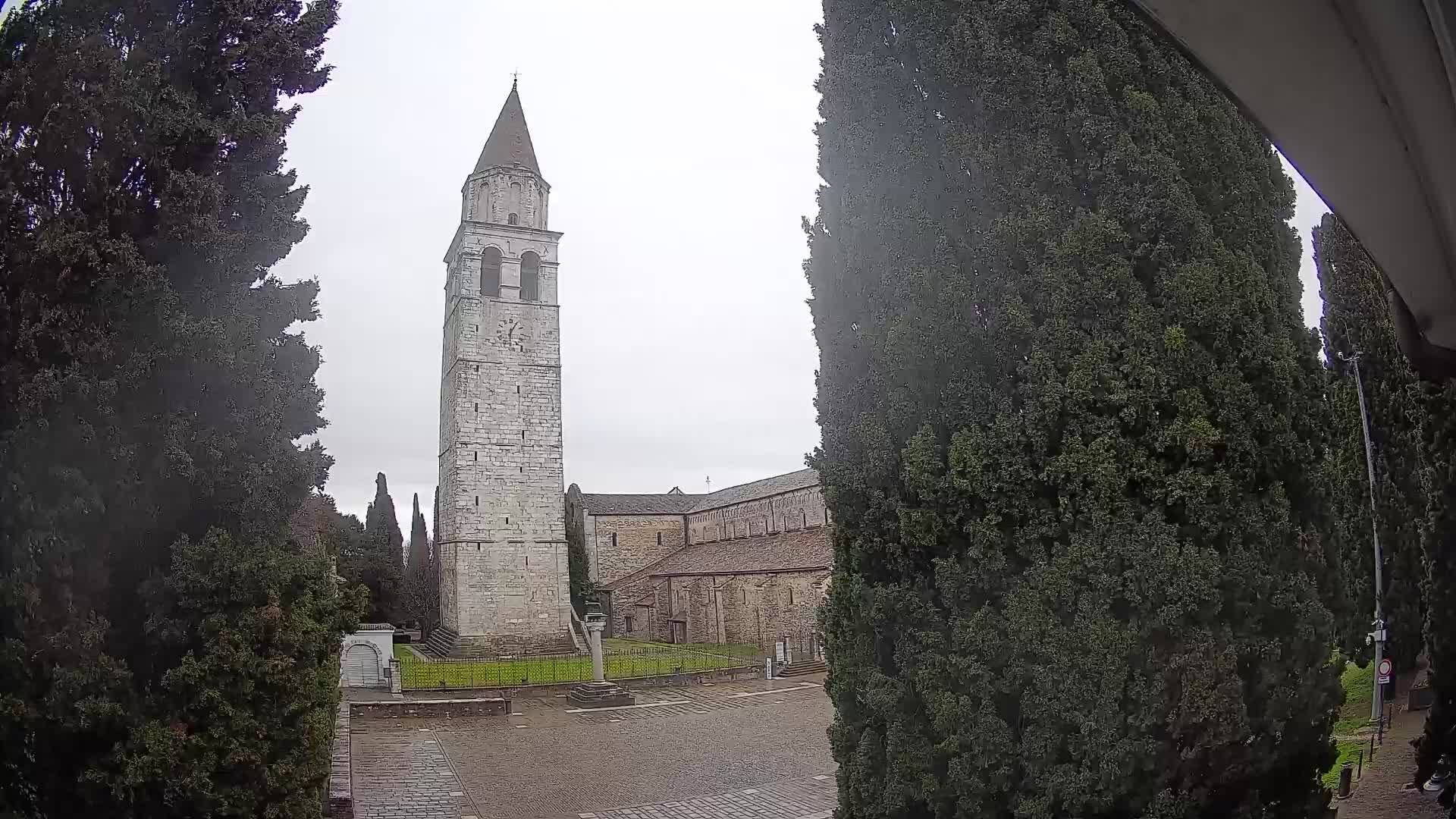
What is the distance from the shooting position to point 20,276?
5.66 metres

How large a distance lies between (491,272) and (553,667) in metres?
15.6

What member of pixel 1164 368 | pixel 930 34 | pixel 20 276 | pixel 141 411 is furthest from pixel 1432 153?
pixel 20 276

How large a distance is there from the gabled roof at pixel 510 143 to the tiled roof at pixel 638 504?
19.4 meters

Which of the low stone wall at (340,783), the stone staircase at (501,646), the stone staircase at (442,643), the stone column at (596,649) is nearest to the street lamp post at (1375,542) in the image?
the low stone wall at (340,783)

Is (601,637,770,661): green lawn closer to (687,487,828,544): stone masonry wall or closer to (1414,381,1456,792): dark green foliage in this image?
(687,487,828,544): stone masonry wall

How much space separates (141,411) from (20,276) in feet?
3.62

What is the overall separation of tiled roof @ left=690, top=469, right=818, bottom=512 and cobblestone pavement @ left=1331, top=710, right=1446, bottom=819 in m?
24.9

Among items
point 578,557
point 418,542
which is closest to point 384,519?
point 418,542

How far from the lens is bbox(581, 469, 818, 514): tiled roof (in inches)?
1655

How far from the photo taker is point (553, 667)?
27.6 m

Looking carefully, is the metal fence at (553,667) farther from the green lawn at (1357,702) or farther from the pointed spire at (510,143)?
the pointed spire at (510,143)

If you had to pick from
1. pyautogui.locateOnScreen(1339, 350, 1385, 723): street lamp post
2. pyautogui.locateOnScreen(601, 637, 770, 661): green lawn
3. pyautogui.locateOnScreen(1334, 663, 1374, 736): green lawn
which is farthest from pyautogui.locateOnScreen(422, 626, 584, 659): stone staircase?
pyautogui.locateOnScreen(1339, 350, 1385, 723): street lamp post

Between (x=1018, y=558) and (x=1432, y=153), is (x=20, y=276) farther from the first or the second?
(x=1432, y=153)

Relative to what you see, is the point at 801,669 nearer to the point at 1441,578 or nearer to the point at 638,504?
the point at 1441,578
